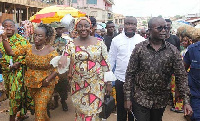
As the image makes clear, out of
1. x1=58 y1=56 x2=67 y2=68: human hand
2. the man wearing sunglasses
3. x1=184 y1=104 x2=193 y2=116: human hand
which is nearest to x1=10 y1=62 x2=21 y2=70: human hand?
x1=58 y1=56 x2=67 y2=68: human hand

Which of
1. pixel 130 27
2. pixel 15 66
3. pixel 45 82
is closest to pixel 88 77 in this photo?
pixel 45 82

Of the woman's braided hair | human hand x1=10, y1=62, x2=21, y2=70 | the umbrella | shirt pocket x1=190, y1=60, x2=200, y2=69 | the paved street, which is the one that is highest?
the umbrella

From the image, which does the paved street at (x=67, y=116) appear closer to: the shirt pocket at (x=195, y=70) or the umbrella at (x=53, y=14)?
the shirt pocket at (x=195, y=70)

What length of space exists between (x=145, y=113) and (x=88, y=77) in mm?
1017

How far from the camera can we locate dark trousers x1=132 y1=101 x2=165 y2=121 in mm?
3094

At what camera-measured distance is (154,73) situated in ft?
9.61

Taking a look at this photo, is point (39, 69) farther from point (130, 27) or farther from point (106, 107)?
point (130, 27)

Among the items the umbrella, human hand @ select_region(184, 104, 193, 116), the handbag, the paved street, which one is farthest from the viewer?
the umbrella

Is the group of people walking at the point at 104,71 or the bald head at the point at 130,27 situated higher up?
the bald head at the point at 130,27

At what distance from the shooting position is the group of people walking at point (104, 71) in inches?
117

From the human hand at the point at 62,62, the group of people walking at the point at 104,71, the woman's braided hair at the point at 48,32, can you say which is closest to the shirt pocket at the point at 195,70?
the group of people walking at the point at 104,71

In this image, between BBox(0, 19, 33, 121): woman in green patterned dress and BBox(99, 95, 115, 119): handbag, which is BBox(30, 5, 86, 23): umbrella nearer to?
BBox(0, 19, 33, 121): woman in green patterned dress

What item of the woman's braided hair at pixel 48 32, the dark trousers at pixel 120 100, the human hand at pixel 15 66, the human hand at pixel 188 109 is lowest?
the dark trousers at pixel 120 100

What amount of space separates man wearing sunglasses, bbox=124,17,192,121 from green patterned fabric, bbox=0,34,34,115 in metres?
2.40
